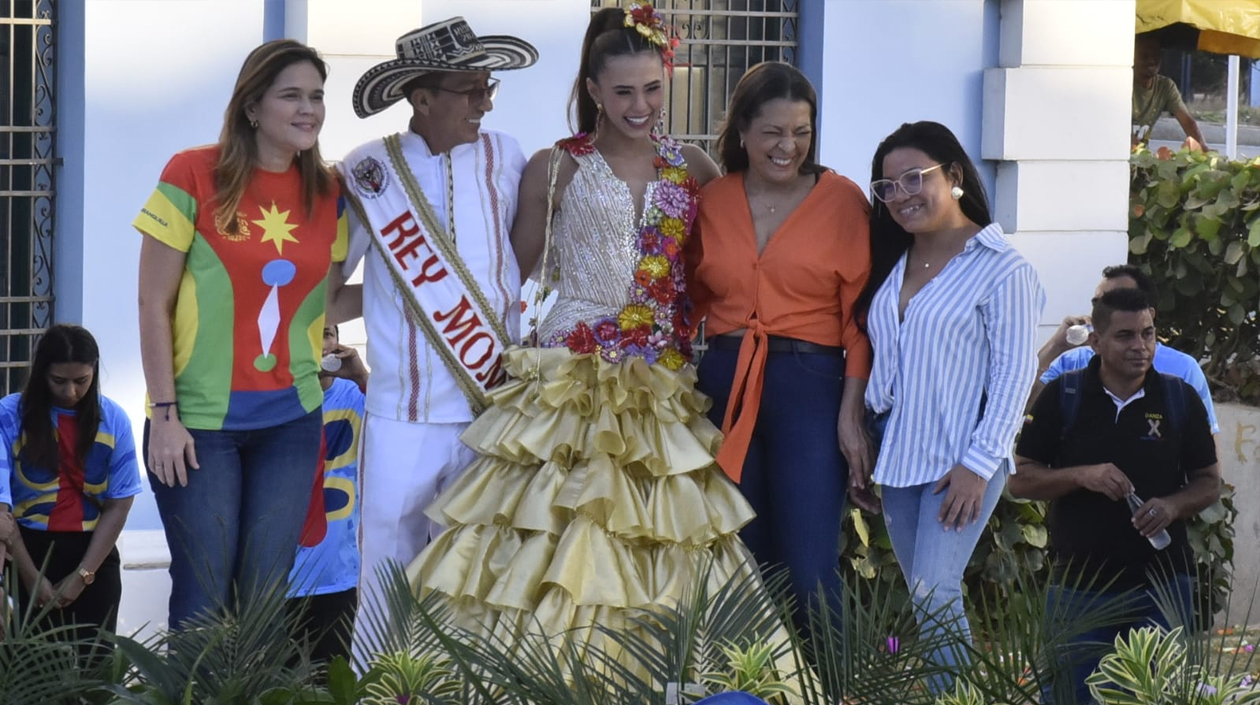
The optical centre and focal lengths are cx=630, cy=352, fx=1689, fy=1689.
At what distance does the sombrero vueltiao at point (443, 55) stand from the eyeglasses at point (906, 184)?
96cm

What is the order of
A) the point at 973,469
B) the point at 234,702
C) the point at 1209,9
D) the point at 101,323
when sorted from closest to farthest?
the point at 234,702 < the point at 973,469 < the point at 101,323 < the point at 1209,9

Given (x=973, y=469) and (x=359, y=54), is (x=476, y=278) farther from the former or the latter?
(x=359, y=54)

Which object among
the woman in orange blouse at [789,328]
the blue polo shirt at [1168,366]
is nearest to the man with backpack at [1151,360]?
the blue polo shirt at [1168,366]

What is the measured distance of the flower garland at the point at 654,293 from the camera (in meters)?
3.94

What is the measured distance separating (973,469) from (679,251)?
33.3 inches

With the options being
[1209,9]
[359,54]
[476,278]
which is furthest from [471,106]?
[1209,9]

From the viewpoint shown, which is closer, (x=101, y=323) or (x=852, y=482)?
(x=852, y=482)

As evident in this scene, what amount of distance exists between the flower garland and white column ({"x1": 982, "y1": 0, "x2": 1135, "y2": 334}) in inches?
130

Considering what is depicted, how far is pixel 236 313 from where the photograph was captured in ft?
12.6

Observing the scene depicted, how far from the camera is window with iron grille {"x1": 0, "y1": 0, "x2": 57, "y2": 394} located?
18.6ft

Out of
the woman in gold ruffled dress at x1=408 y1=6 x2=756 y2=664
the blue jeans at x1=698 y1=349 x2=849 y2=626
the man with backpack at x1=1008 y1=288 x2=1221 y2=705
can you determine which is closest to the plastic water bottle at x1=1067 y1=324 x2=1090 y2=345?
the man with backpack at x1=1008 y1=288 x2=1221 y2=705

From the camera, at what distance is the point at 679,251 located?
398cm

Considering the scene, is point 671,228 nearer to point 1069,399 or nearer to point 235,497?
point 235,497

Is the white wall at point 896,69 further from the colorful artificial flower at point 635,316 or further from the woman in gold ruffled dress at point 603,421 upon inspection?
the colorful artificial flower at point 635,316
